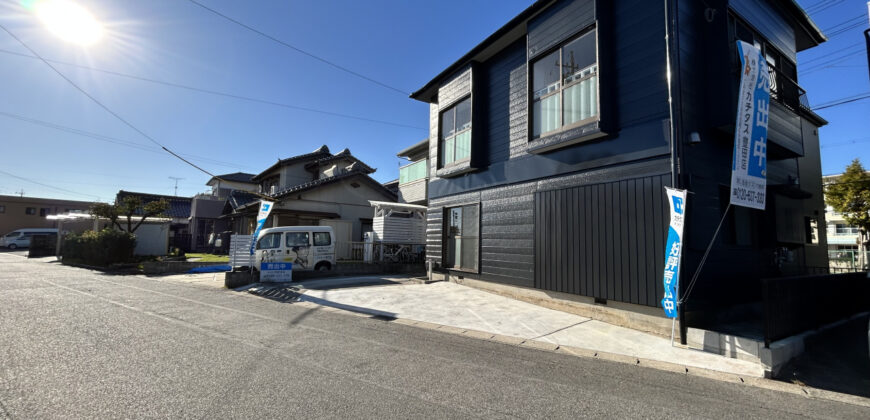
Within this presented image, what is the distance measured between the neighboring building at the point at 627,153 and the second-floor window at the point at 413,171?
6.50 m

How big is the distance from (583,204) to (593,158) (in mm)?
910

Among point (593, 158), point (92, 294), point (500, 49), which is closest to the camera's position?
point (593, 158)

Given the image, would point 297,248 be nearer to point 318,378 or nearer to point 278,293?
point 278,293

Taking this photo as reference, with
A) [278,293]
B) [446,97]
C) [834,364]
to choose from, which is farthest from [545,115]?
[278,293]

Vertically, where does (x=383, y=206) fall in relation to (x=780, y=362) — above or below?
above

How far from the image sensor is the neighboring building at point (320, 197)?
18531mm

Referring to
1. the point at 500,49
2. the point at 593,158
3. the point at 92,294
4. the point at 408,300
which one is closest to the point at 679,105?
the point at 593,158

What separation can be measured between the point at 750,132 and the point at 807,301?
2.92m

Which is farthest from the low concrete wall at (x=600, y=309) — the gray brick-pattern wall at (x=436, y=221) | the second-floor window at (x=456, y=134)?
the second-floor window at (x=456, y=134)

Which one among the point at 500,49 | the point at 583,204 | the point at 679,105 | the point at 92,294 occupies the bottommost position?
the point at 92,294

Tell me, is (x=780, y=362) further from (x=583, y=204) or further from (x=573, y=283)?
(x=583, y=204)

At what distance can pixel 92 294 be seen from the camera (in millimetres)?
8703

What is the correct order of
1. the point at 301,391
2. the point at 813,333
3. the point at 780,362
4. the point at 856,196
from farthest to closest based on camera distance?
the point at 856,196 → the point at 813,333 → the point at 780,362 → the point at 301,391

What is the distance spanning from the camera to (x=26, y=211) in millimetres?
37031
